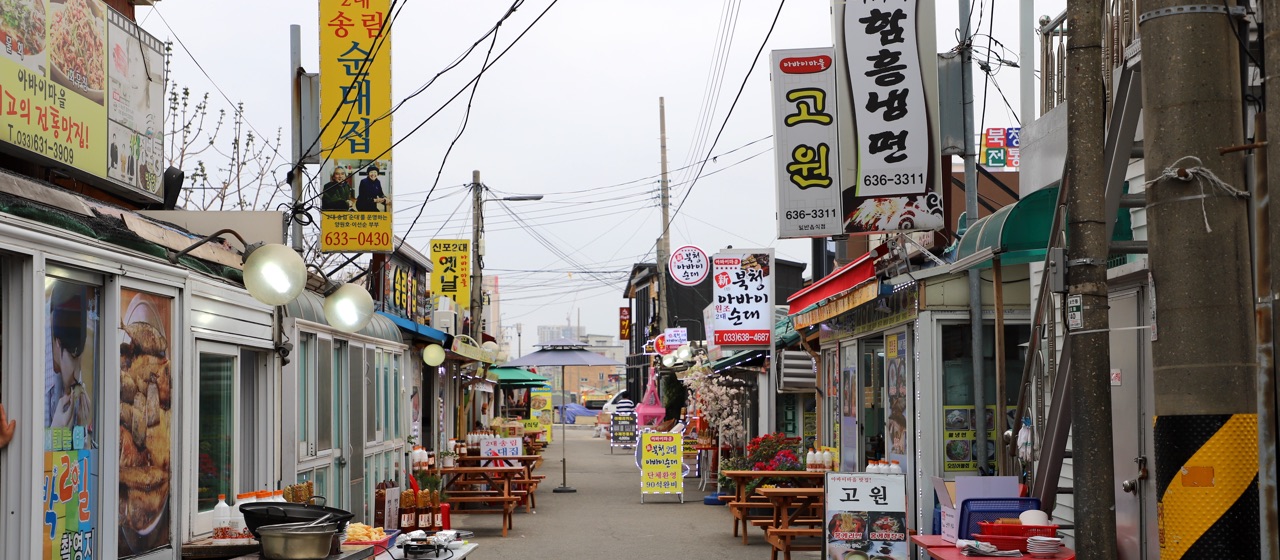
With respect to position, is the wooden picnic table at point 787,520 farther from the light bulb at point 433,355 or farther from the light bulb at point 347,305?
the light bulb at point 433,355

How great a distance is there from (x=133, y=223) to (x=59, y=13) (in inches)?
54.5

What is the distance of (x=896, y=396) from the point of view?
13.7 m

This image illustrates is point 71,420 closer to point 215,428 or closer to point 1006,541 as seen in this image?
point 215,428

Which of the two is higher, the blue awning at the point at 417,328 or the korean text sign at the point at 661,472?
the blue awning at the point at 417,328

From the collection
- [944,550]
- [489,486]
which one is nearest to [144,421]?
[944,550]

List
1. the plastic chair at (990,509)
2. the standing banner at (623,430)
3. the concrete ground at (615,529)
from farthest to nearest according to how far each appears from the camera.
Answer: the standing banner at (623,430) → the concrete ground at (615,529) → the plastic chair at (990,509)

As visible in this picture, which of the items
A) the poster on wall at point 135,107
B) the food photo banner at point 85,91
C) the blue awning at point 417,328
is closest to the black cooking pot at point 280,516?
the food photo banner at point 85,91

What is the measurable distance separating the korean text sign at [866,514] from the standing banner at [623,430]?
36.1 metres

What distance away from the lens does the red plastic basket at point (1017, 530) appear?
775cm

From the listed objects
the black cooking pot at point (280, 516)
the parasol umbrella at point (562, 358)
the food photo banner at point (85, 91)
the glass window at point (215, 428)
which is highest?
the food photo banner at point (85, 91)

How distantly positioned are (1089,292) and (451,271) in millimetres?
30947

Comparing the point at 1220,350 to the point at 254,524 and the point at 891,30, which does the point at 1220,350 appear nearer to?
the point at 254,524

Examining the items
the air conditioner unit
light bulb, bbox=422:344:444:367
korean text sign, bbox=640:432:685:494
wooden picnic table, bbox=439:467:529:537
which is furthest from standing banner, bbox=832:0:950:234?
the air conditioner unit

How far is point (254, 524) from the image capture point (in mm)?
7676
